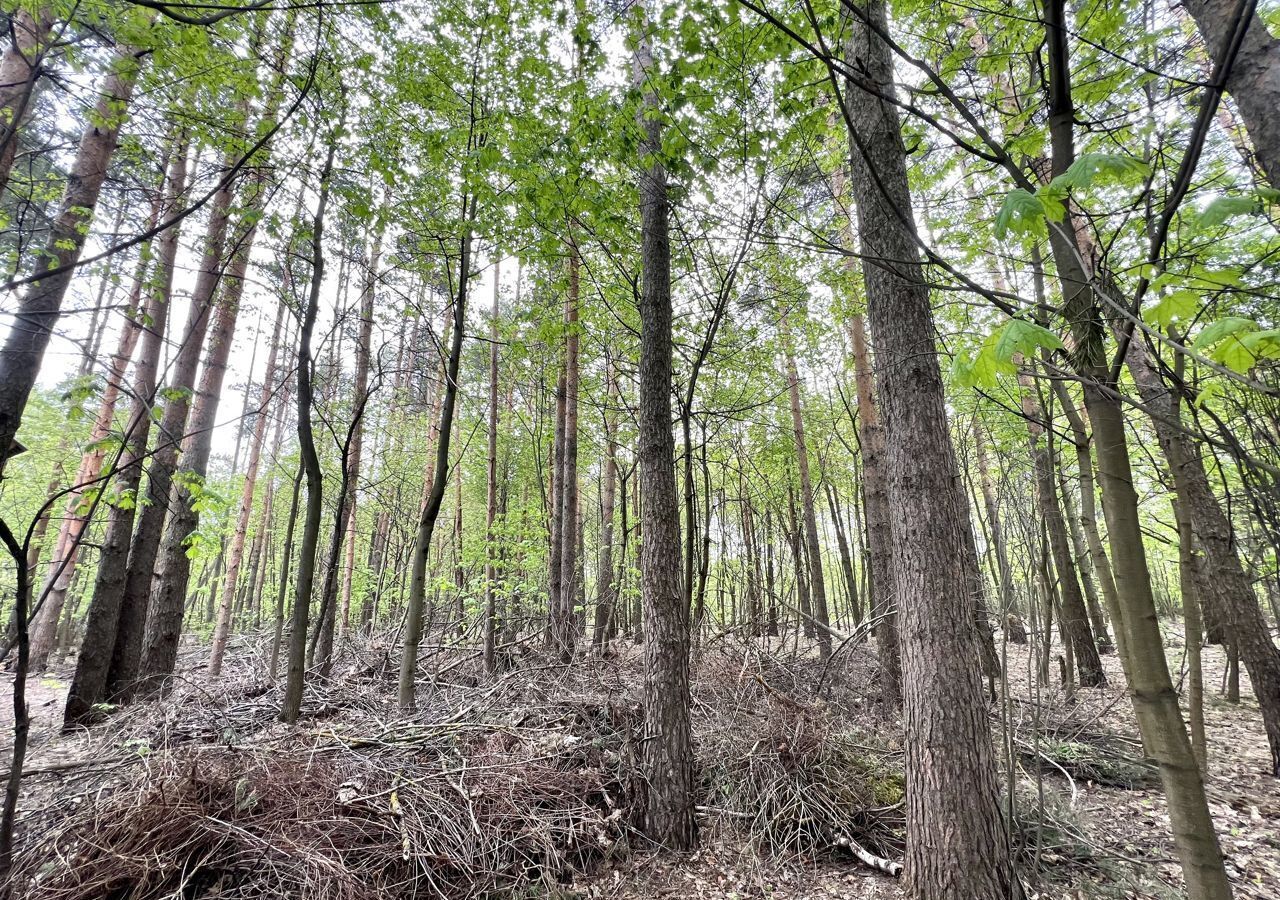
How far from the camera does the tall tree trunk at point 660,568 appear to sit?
3.51 m

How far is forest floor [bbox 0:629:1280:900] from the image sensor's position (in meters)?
2.60

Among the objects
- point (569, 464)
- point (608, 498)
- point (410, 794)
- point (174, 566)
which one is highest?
point (608, 498)

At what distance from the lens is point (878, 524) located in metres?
6.27

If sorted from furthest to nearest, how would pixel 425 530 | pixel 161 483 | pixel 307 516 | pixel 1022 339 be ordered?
pixel 161 483 < pixel 425 530 < pixel 307 516 < pixel 1022 339

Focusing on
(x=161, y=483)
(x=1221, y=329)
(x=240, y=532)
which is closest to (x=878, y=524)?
(x=1221, y=329)

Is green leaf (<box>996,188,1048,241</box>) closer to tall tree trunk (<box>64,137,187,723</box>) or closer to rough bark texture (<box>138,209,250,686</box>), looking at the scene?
rough bark texture (<box>138,209,250,686</box>)

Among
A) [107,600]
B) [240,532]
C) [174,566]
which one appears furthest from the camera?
[240,532]

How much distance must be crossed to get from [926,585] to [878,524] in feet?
12.7

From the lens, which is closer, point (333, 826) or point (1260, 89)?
point (1260, 89)

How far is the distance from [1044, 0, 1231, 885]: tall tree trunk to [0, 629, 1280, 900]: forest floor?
0.69 m

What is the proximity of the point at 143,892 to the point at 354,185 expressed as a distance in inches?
172

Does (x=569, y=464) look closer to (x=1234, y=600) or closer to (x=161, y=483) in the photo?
(x=161, y=483)

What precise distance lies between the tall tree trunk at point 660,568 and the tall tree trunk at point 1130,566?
2480 mm

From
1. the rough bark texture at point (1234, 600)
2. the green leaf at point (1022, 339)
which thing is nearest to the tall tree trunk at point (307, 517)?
the green leaf at point (1022, 339)
